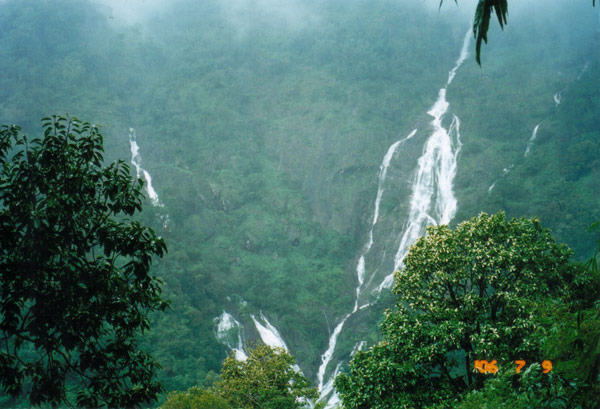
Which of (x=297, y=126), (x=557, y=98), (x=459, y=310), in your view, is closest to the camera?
(x=459, y=310)

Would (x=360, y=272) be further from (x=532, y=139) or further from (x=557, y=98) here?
(x=557, y=98)

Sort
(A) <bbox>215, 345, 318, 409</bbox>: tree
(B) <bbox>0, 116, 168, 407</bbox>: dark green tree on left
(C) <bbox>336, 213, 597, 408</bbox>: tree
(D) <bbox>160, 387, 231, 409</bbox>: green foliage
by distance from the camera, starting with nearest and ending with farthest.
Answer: (B) <bbox>0, 116, 168, 407</bbox>: dark green tree on left → (C) <bbox>336, 213, 597, 408</bbox>: tree → (D) <bbox>160, 387, 231, 409</bbox>: green foliage → (A) <bbox>215, 345, 318, 409</bbox>: tree

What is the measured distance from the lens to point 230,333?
4703 centimetres

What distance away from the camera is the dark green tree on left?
20.9 feet

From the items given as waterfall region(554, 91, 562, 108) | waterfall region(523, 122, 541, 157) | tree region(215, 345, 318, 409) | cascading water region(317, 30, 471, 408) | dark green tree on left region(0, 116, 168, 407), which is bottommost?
dark green tree on left region(0, 116, 168, 407)

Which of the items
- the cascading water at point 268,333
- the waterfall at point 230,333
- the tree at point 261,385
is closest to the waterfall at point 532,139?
the cascading water at point 268,333

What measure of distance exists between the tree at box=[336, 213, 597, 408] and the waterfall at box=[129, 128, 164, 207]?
171 feet

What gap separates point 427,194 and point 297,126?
30495 mm

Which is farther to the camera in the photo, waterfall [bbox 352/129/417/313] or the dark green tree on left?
waterfall [bbox 352/129/417/313]

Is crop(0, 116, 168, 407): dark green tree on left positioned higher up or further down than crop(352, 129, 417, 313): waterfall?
further down

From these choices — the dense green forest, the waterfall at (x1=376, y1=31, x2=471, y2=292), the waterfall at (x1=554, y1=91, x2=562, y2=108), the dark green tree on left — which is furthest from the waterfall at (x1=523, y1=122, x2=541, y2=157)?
the dark green tree on left

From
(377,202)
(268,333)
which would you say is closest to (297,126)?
(377,202)

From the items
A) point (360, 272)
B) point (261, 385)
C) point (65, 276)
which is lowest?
point (65, 276)

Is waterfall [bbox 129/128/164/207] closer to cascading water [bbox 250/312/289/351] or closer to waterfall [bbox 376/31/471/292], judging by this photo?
cascading water [bbox 250/312/289/351]
